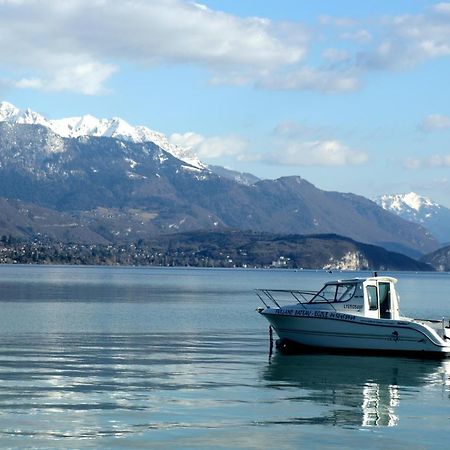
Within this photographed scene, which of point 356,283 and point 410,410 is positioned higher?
point 356,283

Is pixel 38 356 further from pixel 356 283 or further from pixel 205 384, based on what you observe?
pixel 356 283

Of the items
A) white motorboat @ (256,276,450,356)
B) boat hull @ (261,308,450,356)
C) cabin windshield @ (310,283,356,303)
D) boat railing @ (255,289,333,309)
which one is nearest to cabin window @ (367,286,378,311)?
white motorboat @ (256,276,450,356)

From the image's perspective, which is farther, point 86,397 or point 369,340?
point 369,340

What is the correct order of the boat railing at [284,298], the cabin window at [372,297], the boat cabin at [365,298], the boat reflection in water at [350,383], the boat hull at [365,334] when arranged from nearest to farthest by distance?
the boat reflection in water at [350,383], the boat hull at [365,334], the boat cabin at [365,298], the cabin window at [372,297], the boat railing at [284,298]

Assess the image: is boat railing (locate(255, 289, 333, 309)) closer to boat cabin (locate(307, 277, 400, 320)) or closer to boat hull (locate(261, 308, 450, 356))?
boat cabin (locate(307, 277, 400, 320))

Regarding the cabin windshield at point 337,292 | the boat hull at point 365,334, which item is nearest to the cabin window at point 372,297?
the cabin windshield at point 337,292

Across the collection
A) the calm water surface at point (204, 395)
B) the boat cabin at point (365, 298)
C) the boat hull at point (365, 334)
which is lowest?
the calm water surface at point (204, 395)

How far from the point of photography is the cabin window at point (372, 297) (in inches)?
2341

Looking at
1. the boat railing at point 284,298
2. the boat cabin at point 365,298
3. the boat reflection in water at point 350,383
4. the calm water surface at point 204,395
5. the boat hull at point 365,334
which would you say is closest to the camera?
the calm water surface at point 204,395

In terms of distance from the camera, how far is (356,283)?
60.3 m

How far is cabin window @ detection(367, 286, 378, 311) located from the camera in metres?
59.5

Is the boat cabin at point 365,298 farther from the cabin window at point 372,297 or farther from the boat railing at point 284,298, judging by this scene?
the boat railing at point 284,298

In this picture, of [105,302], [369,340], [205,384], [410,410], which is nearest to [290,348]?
[369,340]

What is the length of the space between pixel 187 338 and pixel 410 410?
33.8m
